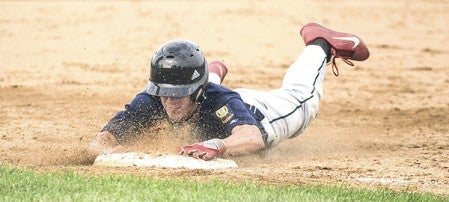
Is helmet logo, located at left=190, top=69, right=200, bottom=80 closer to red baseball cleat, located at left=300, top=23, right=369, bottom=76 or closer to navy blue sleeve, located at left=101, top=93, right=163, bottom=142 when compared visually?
navy blue sleeve, located at left=101, top=93, right=163, bottom=142

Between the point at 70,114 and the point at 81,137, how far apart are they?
1.38 meters

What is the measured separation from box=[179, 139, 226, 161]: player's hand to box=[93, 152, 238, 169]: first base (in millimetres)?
32

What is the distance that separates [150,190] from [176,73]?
54.6 inches

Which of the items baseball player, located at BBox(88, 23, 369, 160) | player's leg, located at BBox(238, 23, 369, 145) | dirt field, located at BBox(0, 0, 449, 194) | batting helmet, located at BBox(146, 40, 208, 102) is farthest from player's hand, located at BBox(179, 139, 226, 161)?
player's leg, located at BBox(238, 23, 369, 145)

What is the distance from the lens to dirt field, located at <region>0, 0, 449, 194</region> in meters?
7.86

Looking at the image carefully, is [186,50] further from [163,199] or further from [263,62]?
[263,62]

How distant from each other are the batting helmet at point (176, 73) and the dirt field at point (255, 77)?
45 cm

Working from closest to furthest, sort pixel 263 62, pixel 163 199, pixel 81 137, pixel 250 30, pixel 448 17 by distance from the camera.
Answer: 1. pixel 163 199
2. pixel 81 137
3. pixel 263 62
4. pixel 250 30
5. pixel 448 17

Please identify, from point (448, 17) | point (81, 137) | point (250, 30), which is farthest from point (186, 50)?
point (448, 17)

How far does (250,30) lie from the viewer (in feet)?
51.3

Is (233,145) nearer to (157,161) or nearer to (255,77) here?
(157,161)

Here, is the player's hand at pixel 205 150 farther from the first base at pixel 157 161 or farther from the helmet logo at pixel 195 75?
the helmet logo at pixel 195 75

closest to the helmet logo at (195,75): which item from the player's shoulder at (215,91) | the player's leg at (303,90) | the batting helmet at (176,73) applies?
the batting helmet at (176,73)

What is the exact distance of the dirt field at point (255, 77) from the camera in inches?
309
